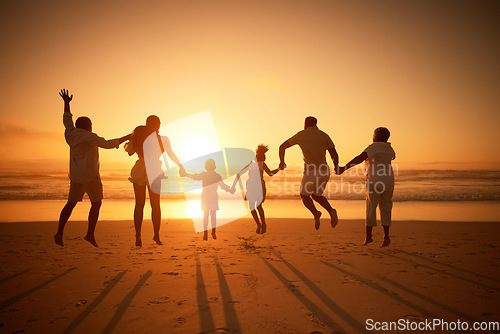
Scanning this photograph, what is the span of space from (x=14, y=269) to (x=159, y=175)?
9.83 feet

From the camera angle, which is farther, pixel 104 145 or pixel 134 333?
pixel 104 145

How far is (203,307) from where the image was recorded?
371 cm

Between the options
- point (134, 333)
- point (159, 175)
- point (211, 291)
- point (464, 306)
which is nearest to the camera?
point (134, 333)

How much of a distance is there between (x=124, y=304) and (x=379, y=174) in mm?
5351

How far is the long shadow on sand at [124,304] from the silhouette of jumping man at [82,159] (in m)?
1.52

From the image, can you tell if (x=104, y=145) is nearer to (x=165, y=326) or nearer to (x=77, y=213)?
(x=165, y=326)

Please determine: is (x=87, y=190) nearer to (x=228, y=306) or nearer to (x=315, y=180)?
(x=228, y=306)

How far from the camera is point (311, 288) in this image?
437cm

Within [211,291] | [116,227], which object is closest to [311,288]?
[211,291]

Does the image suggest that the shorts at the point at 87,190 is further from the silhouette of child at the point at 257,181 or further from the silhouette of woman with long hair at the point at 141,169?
the silhouette of child at the point at 257,181

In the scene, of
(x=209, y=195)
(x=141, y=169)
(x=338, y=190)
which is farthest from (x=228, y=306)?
(x=338, y=190)

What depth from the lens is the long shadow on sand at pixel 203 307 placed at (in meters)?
3.21

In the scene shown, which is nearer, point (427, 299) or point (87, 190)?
point (427, 299)

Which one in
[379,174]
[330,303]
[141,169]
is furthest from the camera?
[379,174]
